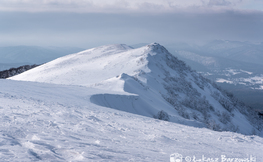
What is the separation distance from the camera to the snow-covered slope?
53.3 feet

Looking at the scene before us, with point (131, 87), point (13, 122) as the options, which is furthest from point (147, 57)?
point (13, 122)

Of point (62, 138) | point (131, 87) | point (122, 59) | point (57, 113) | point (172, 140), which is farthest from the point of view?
point (122, 59)

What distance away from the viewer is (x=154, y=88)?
2308 centimetres

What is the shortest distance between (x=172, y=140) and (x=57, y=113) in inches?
167

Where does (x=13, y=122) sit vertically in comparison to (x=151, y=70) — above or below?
below

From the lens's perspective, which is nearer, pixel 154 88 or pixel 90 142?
pixel 90 142

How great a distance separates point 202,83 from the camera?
33.3 meters

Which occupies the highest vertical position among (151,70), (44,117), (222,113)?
A: (151,70)

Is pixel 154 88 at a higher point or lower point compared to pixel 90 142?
higher

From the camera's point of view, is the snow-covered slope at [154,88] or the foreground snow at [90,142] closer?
the foreground snow at [90,142]

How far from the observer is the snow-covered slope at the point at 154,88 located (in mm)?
16250

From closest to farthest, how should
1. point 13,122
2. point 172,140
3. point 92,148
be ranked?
point 92,148
point 13,122
point 172,140

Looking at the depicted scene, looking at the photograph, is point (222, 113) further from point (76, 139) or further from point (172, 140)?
point (76, 139)

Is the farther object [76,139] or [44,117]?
[44,117]
